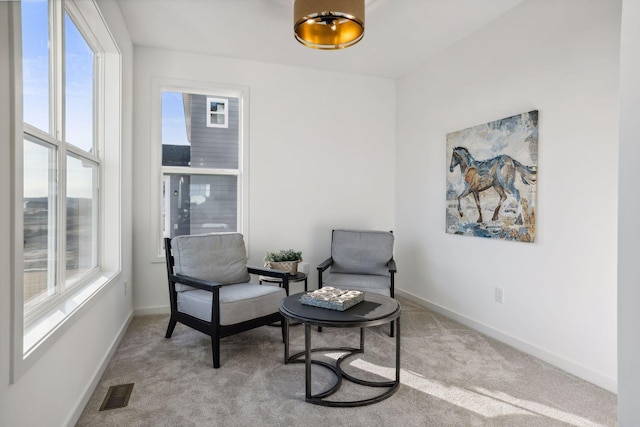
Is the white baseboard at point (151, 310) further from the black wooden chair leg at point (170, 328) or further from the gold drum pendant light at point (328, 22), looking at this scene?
the gold drum pendant light at point (328, 22)

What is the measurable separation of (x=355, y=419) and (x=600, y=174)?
2103 mm

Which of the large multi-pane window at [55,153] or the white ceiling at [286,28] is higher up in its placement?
the white ceiling at [286,28]

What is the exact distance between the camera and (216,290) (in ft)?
8.41

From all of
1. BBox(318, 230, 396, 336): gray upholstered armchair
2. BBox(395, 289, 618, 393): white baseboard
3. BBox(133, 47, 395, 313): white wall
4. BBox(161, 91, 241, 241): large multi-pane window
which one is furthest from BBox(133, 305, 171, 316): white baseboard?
BBox(395, 289, 618, 393): white baseboard

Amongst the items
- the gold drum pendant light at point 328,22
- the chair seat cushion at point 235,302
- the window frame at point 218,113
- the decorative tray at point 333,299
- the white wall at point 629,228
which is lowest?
the chair seat cushion at point 235,302

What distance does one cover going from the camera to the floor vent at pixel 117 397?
206 cm

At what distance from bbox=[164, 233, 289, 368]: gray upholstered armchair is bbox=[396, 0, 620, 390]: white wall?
1760mm

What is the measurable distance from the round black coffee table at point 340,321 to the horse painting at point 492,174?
137cm

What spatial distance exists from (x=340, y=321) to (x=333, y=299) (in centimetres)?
25

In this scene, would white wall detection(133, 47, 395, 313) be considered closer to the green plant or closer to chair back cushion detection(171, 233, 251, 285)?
the green plant

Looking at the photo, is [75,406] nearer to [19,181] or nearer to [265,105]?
[19,181]

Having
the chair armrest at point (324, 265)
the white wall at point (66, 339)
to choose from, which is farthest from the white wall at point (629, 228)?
the chair armrest at point (324, 265)

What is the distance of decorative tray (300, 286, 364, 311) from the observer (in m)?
2.27

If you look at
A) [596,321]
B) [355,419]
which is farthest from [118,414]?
[596,321]
